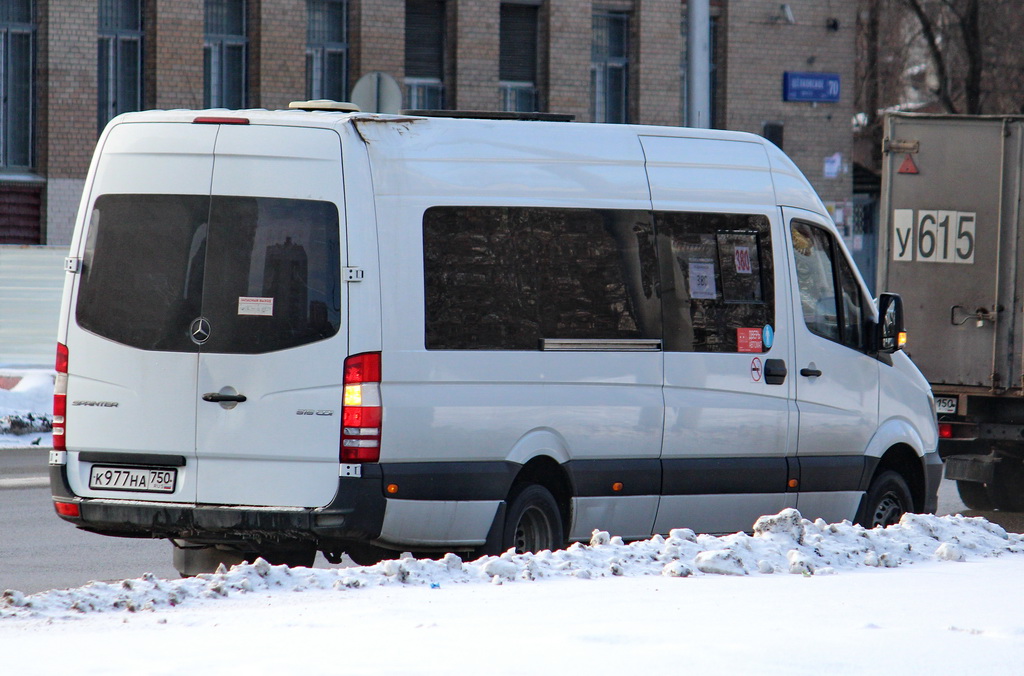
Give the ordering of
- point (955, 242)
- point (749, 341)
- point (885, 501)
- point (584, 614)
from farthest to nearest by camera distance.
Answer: point (955, 242) < point (885, 501) < point (749, 341) < point (584, 614)

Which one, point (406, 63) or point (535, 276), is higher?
point (406, 63)

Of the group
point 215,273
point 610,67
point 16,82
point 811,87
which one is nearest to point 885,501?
point 215,273

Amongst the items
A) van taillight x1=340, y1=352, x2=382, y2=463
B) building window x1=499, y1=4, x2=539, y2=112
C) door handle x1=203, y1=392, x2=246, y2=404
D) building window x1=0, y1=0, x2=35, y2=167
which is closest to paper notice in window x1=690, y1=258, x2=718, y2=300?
van taillight x1=340, y1=352, x2=382, y2=463

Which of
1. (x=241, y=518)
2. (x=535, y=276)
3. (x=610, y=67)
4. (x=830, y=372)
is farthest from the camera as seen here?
(x=610, y=67)

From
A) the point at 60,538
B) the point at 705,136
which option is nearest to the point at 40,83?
the point at 60,538

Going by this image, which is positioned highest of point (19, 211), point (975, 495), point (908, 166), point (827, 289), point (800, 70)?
point (800, 70)

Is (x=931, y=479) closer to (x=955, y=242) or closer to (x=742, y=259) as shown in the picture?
(x=742, y=259)

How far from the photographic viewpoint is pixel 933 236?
40.6ft

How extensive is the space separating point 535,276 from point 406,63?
1986 cm

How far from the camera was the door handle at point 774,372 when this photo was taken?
8391mm

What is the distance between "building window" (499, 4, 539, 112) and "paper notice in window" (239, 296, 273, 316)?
20.9m

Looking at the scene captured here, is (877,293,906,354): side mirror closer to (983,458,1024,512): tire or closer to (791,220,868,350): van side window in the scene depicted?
(791,220,868,350): van side window

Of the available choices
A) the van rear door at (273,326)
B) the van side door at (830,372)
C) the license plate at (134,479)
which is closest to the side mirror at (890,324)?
the van side door at (830,372)

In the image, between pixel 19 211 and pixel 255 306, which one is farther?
pixel 19 211
